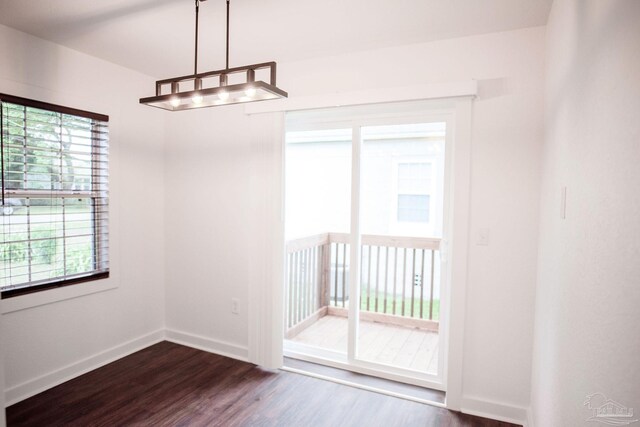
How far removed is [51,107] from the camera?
264 cm

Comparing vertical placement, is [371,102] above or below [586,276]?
above

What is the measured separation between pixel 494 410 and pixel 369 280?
5.97 feet

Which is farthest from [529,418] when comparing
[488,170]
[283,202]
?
[283,202]

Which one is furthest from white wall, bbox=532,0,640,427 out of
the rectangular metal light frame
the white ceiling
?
the rectangular metal light frame

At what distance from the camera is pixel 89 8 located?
2.17 meters

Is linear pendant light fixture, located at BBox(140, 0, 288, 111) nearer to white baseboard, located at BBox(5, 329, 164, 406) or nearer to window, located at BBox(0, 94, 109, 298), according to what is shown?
window, located at BBox(0, 94, 109, 298)

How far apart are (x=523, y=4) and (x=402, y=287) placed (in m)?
2.79

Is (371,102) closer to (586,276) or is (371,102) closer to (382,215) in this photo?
(382,215)

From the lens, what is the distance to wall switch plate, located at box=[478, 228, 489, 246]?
2432mm

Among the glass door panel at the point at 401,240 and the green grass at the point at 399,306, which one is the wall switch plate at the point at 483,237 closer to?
the glass door panel at the point at 401,240

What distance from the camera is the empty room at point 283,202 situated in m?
2.01

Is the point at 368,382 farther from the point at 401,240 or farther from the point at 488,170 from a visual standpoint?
the point at 488,170

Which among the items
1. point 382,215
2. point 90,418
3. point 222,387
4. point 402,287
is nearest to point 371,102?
point 382,215

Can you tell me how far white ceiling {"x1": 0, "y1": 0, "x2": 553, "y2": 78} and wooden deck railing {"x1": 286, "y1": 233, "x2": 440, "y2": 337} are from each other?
1825 millimetres
